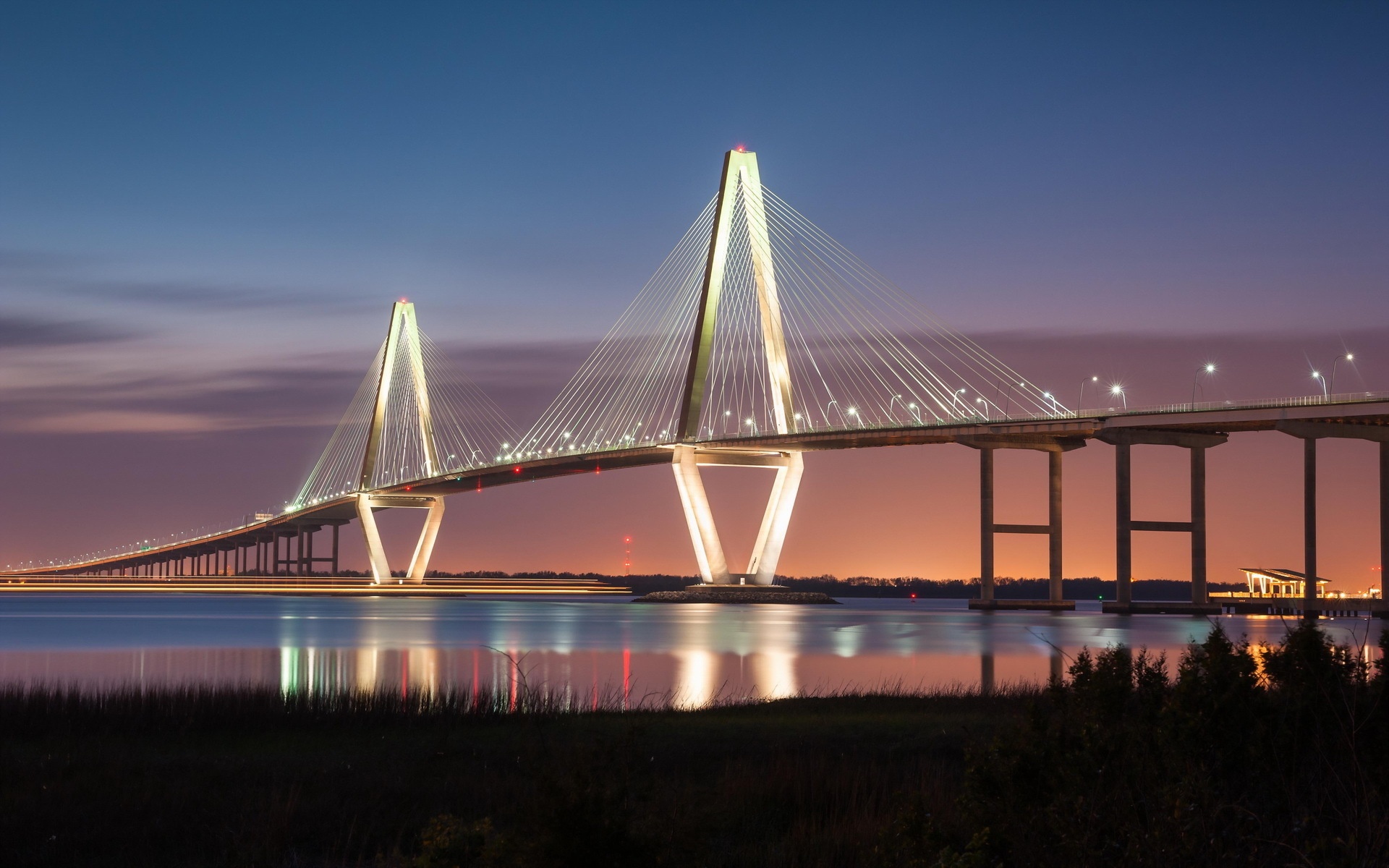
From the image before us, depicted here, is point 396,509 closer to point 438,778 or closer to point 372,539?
point 372,539

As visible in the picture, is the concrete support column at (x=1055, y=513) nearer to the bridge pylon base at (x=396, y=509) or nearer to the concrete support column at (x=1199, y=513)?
the concrete support column at (x=1199, y=513)

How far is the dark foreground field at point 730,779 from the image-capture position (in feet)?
19.7

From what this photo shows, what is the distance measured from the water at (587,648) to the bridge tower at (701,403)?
10.6 ft

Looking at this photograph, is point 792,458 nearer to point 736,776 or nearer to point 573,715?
point 573,715

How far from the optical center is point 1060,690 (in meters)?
8.30

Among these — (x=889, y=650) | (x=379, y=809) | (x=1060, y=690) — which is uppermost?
(x=1060, y=690)

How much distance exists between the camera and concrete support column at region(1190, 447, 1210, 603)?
6706 centimetres

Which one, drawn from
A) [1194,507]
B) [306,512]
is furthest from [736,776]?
[306,512]

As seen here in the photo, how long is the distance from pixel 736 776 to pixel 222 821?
3921 mm

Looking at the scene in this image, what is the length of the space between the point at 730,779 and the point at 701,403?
54432 mm

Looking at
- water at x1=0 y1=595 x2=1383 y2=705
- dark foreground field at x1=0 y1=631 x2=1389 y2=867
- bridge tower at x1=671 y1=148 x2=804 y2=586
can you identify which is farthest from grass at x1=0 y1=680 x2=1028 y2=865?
bridge tower at x1=671 y1=148 x2=804 y2=586

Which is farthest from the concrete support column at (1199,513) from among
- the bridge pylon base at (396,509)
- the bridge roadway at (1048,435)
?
the bridge pylon base at (396,509)

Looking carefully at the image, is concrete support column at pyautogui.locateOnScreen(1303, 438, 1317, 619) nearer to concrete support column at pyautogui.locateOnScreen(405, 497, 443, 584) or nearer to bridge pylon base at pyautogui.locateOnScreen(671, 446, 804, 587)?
bridge pylon base at pyautogui.locateOnScreen(671, 446, 804, 587)

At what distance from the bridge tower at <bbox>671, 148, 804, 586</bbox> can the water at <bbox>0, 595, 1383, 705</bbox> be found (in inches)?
127
